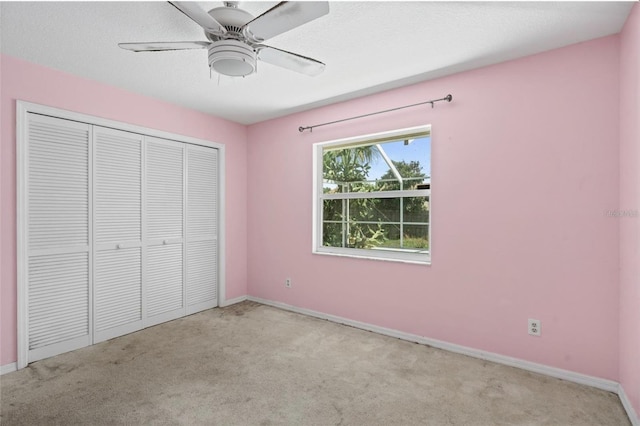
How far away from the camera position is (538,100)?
2439 millimetres

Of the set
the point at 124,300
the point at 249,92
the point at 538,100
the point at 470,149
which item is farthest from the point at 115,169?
the point at 538,100

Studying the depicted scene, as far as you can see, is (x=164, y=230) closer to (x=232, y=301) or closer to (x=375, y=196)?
(x=232, y=301)

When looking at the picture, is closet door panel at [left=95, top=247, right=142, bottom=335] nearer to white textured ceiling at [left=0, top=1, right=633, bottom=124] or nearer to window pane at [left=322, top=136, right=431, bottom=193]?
white textured ceiling at [left=0, top=1, right=633, bottom=124]

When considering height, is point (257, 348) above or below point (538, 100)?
below

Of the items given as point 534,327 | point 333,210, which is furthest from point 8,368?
point 534,327

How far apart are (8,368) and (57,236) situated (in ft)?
3.34

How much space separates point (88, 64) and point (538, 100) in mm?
3487

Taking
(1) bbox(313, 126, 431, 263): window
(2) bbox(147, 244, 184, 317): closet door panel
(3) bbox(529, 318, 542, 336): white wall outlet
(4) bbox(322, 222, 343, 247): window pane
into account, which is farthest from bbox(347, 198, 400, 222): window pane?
(2) bbox(147, 244, 184, 317): closet door panel

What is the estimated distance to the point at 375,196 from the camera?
342 centimetres

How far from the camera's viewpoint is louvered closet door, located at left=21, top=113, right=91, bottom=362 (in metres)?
2.62

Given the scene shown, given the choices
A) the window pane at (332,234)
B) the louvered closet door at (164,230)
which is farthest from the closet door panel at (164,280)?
the window pane at (332,234)

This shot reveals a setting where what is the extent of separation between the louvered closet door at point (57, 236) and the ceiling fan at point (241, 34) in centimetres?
153

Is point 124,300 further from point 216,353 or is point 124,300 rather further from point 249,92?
point 249,92

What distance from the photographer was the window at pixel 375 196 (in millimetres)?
3184
